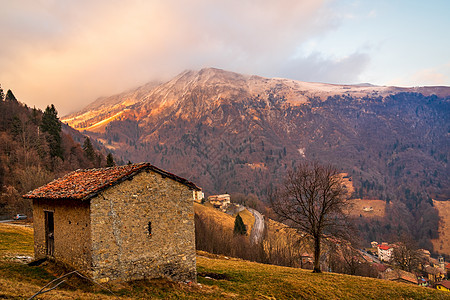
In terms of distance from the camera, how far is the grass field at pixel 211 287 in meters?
14.5

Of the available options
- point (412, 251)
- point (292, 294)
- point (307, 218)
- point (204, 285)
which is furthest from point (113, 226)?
point (412, 251)

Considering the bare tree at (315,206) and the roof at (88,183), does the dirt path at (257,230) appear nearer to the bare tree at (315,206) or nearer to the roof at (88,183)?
the bare tree at (315,206)

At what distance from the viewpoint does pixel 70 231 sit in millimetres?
17344

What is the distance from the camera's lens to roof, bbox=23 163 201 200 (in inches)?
637

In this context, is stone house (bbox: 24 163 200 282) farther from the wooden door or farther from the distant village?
the distant village

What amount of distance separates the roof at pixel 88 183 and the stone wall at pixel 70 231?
534 millimetres

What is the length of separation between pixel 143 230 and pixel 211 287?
6094 mm

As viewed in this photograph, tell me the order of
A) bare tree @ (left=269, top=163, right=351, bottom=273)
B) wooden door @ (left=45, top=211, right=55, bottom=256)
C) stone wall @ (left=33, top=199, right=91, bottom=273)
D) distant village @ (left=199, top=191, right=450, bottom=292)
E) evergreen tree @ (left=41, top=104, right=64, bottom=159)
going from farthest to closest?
evergreen tree @ (left=41, top=104, right=64, bottom=159) → distant village @ (left=199, top=191, right=450, bottom=292) → bare tree @ (left=269, top=163, right=351, bottom=273) → wooden door @ (left=45, top=211, right=55, bottom=256) → stone wall @ (left=33, top=199, right=91, bottom=273)

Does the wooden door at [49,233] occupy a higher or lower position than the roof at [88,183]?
lower

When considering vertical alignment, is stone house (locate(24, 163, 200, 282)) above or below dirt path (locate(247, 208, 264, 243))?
above

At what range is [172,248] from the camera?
18.7 metres

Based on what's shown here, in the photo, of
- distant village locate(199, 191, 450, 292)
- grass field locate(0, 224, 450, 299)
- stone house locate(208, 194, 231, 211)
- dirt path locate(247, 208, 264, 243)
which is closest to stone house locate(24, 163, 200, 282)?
grass field locate(0, 224, 450, 299)

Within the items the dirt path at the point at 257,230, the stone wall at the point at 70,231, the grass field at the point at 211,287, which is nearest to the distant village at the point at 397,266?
the grass field at the point at 211,287

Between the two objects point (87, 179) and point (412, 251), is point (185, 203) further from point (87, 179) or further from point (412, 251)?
point (412, 251)
